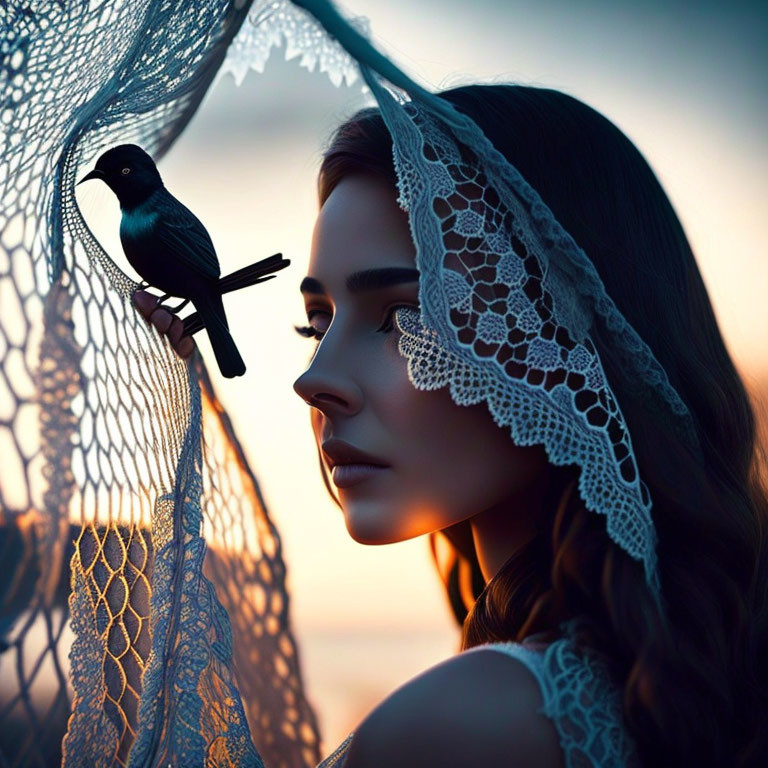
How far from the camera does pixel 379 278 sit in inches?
41.1

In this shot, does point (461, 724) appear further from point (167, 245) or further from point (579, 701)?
point (167, 245)

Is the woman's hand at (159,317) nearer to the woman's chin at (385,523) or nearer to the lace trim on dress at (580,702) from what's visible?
the woman's chin at (385,523)

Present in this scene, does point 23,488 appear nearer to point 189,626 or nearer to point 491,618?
point 189,626

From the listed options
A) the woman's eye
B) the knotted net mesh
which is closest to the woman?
the woman's eye

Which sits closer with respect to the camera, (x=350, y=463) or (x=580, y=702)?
(x=580, y=702)

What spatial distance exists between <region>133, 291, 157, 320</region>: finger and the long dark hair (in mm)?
284

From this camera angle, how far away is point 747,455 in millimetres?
1130

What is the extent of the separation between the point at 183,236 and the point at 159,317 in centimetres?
13

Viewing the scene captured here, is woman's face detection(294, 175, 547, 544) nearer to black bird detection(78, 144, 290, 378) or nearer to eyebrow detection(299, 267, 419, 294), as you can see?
eyebrow detection(299, 267, 419, 294)

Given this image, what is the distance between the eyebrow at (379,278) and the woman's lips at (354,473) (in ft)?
0.66

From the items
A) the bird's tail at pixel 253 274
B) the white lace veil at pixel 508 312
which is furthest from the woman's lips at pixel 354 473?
the bird's tail at pixel 253 274

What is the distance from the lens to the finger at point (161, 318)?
3.60 ft

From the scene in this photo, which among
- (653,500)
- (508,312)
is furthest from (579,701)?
(508,312)

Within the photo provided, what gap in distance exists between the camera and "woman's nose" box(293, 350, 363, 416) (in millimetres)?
1015
